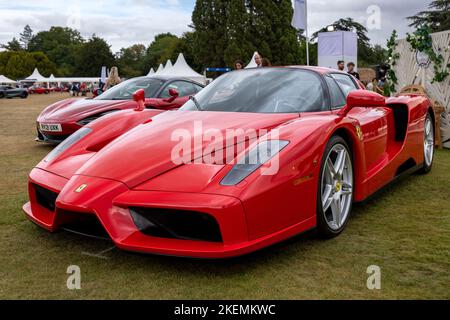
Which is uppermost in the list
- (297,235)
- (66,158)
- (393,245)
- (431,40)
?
(431,40)

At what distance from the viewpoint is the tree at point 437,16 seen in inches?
1464

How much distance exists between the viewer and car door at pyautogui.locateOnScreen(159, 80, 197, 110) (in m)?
7.45

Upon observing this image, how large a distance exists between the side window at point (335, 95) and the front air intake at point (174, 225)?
1.62 m

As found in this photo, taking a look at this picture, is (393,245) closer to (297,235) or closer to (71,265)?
(297,235)

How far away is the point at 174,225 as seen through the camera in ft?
8.31

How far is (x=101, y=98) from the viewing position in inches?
306

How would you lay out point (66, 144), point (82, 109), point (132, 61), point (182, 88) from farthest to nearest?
point (132, 61) → point (182, 88) → point (82, 109) → point (66, 144)

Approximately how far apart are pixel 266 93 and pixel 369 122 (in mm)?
880

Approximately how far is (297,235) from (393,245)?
71cm

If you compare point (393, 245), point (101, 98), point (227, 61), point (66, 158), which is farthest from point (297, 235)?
point (227, 61)

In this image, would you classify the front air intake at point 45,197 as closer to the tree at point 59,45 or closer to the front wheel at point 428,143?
the front wheel at point 428,143

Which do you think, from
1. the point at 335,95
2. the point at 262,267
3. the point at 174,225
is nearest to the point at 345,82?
the point at 335,95

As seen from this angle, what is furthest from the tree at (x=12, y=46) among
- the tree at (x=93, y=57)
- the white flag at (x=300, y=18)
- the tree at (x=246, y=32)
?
the white flag at (x=300, y=18)

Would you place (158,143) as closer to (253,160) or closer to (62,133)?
(253,160)
